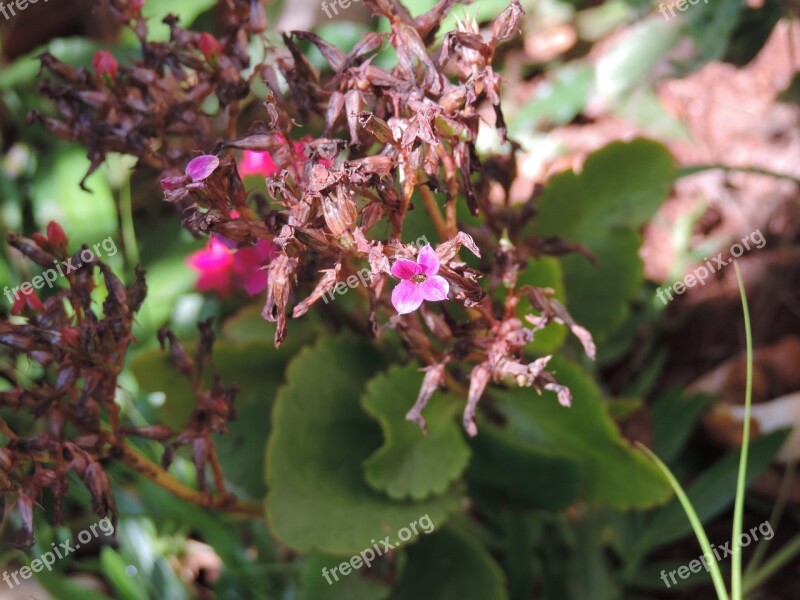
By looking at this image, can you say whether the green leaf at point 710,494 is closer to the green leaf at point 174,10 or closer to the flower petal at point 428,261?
the flower petal at point 428,261

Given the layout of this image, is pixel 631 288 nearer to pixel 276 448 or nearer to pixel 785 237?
pixel 276 448

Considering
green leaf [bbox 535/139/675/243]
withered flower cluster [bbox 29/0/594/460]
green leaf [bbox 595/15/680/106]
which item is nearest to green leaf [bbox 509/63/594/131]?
green leaf [bbox 595/15/680/106]

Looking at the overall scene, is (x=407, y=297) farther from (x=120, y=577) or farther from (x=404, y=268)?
(x=120, y=577)

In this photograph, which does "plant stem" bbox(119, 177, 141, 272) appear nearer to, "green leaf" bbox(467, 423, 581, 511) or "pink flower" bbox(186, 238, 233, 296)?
"pink flower" bbox(186, 238, 233, 296)

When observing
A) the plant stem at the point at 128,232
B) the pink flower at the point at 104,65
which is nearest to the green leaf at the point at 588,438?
the pink flower at the point at 104,65

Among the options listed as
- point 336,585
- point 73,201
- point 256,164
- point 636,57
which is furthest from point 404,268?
point 73,201

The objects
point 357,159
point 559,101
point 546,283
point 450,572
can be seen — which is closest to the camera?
point 357,159
